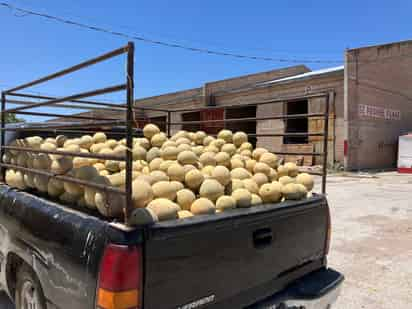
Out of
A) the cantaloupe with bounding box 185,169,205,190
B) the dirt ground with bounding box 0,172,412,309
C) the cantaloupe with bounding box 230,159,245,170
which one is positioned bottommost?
the dirt ground with bounding box 0,172,412,309

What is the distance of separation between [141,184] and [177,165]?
0.53 meters

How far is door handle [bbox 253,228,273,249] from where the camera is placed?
206cm

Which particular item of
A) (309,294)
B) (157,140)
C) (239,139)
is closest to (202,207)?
(309,294)

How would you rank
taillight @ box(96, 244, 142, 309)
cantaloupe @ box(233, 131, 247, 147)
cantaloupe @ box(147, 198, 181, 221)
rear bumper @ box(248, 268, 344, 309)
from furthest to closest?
cantaloupe @ box(233, 131, 247, 147)
rear bumper @ box(248, 268, 344, 309)
cantaloupe @ box(147, 198, 181, 221)
taillight @ box(96, 244, 142, 309)

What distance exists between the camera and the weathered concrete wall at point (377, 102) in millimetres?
18016

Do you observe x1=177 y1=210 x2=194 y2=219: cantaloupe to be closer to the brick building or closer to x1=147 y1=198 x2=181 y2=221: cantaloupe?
x1=147 y1=198 x2=181 y2=221: cantaloupe

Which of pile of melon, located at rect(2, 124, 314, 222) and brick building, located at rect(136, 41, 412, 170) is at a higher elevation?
brick building, located at rect(136, 41, 412, 170)

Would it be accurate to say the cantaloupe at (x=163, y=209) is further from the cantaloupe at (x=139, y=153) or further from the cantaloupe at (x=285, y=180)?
the cantaloupe at (x=285, y=180)

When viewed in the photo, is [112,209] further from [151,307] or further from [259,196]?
[259,196]

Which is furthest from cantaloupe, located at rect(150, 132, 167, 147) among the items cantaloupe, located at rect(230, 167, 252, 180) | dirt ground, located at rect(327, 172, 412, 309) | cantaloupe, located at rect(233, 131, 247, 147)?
dirt ground, located at rect(327, 172, 412, 309)

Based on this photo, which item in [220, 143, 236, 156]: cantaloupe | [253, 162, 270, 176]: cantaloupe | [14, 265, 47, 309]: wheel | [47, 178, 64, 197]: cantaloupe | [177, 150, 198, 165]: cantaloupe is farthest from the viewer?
[220, 143, 236, 156]: cantaloupe

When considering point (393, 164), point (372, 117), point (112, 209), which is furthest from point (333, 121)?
point (112, 209)

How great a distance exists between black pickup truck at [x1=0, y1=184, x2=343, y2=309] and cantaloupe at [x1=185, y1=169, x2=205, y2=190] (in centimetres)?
43

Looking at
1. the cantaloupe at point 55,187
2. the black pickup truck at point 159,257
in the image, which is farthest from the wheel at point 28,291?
the cantaloupe at point 55,187
